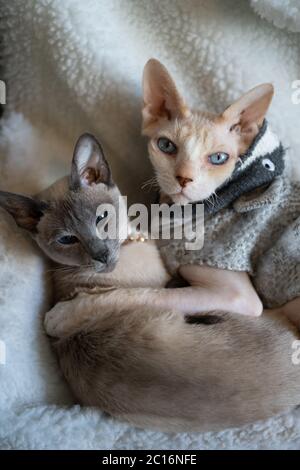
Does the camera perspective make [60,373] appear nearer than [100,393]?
No

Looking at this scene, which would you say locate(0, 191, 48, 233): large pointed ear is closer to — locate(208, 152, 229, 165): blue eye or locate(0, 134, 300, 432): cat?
locate(0, 134, 300, 432): cat

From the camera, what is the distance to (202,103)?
1.05 metres

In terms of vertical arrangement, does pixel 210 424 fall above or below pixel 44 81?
below

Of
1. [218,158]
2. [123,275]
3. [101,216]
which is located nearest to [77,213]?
[101,216]

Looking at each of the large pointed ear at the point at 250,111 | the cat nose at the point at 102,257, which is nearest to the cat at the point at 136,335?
the cat nose at the point at 102,257

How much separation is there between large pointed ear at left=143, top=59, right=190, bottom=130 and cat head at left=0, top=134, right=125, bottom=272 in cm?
14

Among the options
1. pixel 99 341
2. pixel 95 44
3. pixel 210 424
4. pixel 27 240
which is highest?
pixel 95 44

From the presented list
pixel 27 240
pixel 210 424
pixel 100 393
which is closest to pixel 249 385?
pixel 210 424

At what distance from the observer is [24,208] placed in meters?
0.89

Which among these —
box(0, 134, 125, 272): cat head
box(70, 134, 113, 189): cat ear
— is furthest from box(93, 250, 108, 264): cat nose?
box(70, 134, 113, 189): cat ear

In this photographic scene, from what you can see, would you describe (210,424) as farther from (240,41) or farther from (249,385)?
(240,41)

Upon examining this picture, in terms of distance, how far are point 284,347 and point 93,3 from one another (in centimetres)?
79

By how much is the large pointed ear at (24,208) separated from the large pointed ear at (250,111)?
0.39m

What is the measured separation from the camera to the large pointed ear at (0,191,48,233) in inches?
33.9
